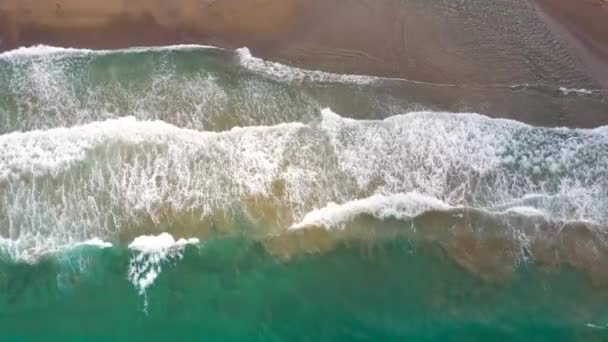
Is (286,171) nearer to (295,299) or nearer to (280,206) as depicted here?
(280,206)

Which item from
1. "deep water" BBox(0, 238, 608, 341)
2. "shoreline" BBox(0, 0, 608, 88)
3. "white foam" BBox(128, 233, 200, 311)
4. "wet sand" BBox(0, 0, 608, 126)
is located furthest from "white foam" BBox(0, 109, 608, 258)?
"shoreline" BBox(0, 0, 608, 88)

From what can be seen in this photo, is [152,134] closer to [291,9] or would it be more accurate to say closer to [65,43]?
[65,43]

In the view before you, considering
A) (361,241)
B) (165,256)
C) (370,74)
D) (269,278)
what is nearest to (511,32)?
(370,74)

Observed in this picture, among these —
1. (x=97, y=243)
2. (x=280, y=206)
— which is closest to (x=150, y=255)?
(x=97, y=243)

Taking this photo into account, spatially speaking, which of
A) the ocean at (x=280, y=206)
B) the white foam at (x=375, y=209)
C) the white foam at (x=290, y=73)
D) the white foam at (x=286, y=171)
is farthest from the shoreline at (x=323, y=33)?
the white foam at (x=375, y=209)

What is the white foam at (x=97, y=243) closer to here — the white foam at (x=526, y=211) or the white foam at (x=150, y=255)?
the white foam at (x=150, y=255)
